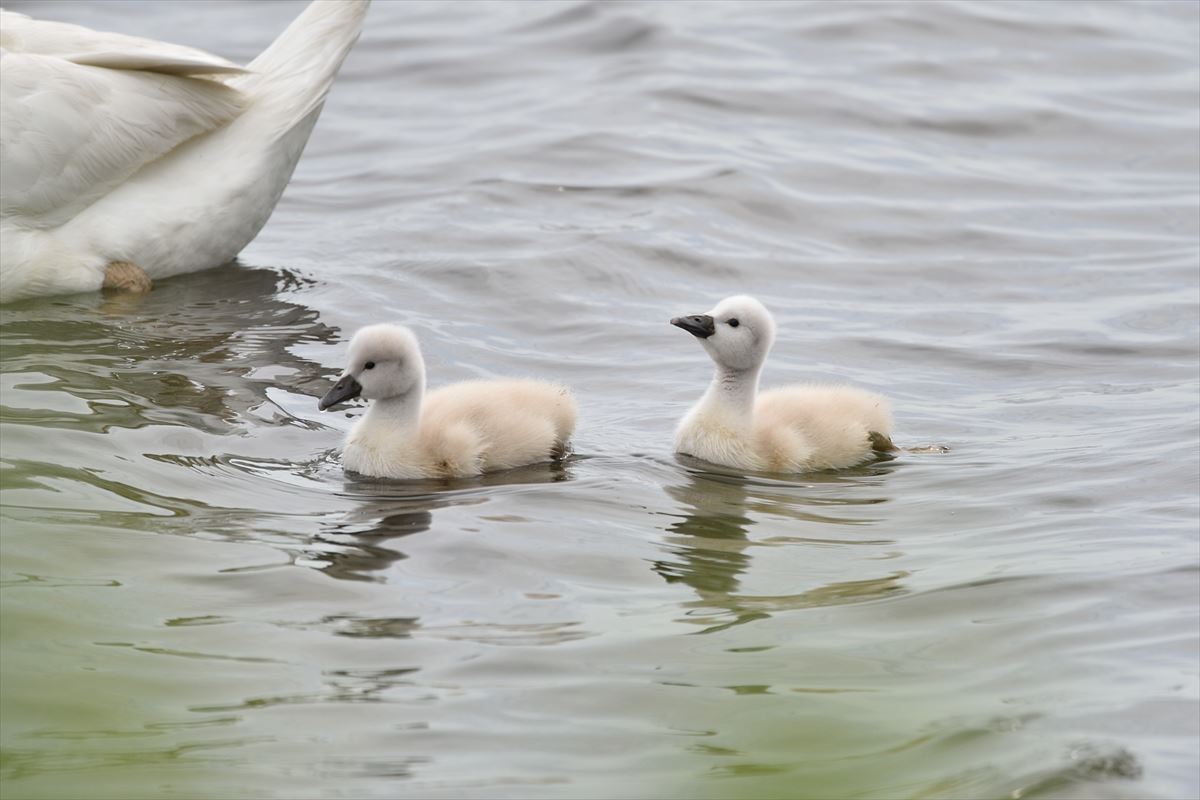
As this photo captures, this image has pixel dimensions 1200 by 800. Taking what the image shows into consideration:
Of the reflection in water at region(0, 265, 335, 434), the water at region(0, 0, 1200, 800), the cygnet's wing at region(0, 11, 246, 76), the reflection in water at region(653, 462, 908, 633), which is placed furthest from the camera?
the cygnet's wing at region(0, 11, 246, 76)

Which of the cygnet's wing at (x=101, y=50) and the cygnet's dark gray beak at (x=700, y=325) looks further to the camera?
the cygnet's wing at (x=101, y=50)

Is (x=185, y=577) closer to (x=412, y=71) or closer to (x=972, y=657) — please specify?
(x=972, y=657)

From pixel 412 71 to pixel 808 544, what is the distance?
10.1m

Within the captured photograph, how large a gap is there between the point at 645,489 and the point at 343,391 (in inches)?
47.2

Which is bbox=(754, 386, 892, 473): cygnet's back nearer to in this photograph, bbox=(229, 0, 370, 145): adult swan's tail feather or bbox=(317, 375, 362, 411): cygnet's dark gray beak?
bbox=(317, 375, 362, 411): cygnet's dark gray beak

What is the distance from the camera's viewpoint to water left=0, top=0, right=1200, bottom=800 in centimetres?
410

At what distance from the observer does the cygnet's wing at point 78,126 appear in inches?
322

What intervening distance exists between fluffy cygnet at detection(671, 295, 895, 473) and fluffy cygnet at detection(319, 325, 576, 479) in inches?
26.1

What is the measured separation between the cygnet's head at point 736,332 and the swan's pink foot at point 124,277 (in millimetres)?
3281

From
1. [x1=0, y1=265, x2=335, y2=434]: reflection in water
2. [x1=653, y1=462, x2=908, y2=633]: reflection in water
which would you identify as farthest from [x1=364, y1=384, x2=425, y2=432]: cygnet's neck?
[x1=653, y1=462, x2=908, y2=633]: reflection in water

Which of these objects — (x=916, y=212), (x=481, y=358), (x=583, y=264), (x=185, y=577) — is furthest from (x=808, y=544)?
(x=916, y=212)

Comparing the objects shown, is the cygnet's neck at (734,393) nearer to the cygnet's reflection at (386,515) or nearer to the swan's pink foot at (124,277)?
the cygnet's reflection at (386,515)

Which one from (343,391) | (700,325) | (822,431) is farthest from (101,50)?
(822,431)

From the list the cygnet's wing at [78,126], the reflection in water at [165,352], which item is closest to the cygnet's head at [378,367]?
the reflection in water at [165,352]
